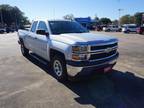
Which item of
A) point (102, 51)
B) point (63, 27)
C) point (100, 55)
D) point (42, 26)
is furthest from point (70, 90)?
point (42, 26)

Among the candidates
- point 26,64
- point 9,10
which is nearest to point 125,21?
point 9,10

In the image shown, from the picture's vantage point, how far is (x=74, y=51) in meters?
5.31

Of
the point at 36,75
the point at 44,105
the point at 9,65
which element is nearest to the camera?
the point at 44,105

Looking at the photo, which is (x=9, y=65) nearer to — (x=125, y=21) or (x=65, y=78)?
(x=65, y=78)

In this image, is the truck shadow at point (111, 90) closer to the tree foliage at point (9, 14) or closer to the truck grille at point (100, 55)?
the truck grille at point (100, 55)

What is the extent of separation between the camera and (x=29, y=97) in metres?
5.11

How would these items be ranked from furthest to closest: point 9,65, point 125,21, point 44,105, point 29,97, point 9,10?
1. point 125,21
2. point 9,10
3. point 9,65
4. point 29,97
5. point 44,105

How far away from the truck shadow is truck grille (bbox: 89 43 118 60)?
2.93 feet

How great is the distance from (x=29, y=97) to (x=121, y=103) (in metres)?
2.30

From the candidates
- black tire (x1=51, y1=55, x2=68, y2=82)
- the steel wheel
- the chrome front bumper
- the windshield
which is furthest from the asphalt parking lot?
the windshield

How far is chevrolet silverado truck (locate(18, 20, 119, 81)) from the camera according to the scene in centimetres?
531

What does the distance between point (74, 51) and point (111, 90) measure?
1.51 metres

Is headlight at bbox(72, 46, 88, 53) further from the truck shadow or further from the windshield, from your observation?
the windshield

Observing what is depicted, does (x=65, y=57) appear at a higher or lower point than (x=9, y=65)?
higher
